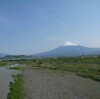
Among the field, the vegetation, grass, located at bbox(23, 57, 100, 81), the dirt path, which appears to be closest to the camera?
the dirt path

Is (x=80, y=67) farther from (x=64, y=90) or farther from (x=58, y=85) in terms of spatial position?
(x=64, y=90)

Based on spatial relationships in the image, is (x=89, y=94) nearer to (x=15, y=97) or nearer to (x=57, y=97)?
(x=57, y=97)

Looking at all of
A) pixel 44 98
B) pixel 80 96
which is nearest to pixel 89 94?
pixel 80 96

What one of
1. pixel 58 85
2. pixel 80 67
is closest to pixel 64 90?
pixel 58 85

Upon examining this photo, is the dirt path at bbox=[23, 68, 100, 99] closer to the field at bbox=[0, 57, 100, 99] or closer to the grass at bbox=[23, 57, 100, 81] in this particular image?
the field at bbox=[0, 57, 100, 99]

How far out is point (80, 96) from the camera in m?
20.6

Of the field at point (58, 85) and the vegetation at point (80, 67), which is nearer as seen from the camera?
the field at point (58, 85)

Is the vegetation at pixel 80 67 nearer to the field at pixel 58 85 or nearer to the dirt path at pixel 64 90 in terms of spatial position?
the field at pixel 58 85

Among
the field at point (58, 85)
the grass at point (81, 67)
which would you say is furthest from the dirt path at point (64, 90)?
the grass at point (81, 67)

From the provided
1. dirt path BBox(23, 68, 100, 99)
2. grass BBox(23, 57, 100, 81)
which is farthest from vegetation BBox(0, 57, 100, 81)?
dirt path BBox(23, 68, 100, 99)

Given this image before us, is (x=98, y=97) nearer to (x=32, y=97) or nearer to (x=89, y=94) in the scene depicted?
(x=89, y=94)

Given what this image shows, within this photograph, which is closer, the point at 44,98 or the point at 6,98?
the point at 44,98

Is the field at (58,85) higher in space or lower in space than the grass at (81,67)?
lower

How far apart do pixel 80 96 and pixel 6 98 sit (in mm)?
7719
